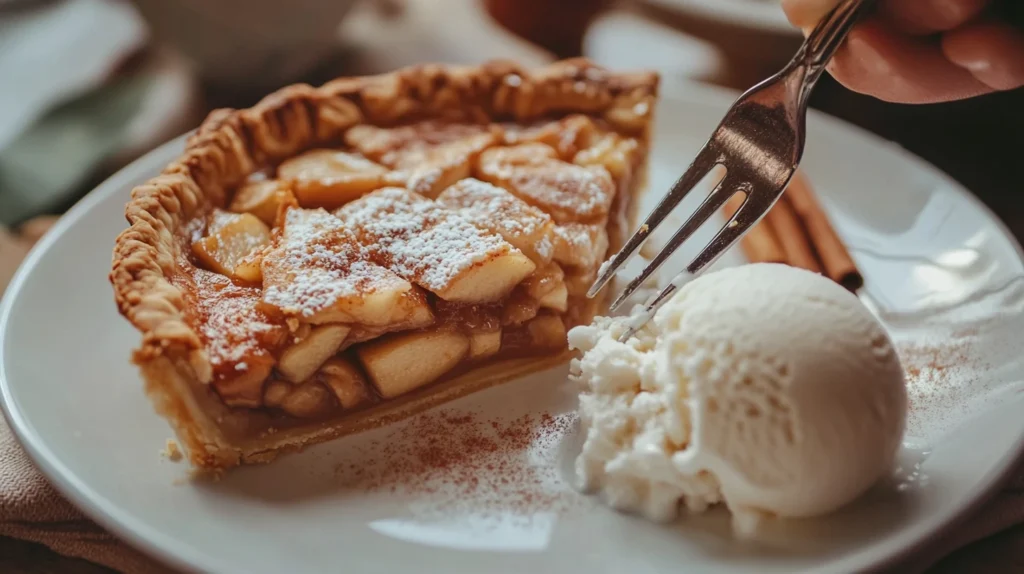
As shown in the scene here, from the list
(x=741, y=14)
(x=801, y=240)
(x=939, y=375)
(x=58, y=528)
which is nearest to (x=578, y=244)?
(x=801, y=240)

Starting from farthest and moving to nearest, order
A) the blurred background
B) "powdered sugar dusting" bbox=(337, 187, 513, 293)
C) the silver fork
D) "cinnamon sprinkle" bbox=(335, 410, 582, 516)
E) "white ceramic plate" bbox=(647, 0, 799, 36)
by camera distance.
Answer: "white ceramic plate" bbox=(647, 0, 799, 36) < the blurred background < "powdered sugar dusting" bbox=(337, 187, 513, 293) < the silver fork < "cinnamon sprinkle" bbox=(335, 410, 582, 516)

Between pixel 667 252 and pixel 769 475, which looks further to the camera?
pixel 667 252

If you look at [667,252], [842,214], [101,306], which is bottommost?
[101,306]

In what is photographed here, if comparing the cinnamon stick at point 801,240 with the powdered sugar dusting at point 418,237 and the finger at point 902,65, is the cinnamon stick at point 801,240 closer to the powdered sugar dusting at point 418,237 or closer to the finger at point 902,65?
the finger at point 902,65

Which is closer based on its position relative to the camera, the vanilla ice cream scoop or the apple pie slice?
the vanilla ice cream scoop

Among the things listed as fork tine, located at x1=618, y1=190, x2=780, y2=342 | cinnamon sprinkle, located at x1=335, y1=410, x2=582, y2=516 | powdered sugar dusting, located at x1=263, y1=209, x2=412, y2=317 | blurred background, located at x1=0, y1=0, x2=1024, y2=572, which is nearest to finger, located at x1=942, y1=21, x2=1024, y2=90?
fork tine, located at x1=618, y1=190, x2=780, y2=342

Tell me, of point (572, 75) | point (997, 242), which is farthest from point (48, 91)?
point (997, 242)

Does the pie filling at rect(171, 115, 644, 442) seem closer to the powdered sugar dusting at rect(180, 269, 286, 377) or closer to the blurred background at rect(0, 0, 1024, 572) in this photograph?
the powdered sugar dusting at rect(180, 269, 286, 377)

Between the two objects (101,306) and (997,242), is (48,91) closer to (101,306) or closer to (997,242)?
(101,306)

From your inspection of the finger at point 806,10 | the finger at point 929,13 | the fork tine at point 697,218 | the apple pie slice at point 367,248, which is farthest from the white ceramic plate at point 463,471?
the finger at point 806,10
